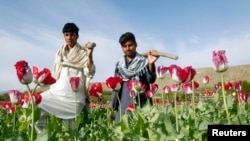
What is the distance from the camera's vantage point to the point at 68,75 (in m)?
4.82

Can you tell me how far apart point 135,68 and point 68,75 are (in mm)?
821

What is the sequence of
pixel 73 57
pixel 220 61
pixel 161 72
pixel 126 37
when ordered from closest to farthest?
pixel 220 61 < pixel 161 72 < pixel 126 37 < pixel 73 57

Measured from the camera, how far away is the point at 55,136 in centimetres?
252

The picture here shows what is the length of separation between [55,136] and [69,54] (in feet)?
7.86

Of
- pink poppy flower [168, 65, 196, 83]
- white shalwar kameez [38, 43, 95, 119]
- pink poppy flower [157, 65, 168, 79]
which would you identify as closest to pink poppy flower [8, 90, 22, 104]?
white shalwar kameez [38, 43, 95, 119]

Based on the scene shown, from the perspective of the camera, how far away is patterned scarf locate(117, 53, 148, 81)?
4523mm

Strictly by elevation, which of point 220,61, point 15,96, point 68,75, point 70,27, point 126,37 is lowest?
point 15,96

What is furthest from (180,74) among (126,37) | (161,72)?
(126,37)

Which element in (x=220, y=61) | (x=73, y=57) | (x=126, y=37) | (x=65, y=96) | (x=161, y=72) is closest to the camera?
(x=220, y=61)

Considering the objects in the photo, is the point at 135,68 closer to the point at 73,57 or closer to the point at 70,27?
the point at 73,57

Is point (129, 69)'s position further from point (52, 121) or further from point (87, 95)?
point (52, 121)

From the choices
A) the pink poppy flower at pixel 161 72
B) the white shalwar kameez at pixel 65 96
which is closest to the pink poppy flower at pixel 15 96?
the white shalwar kameez at pixel 65 96

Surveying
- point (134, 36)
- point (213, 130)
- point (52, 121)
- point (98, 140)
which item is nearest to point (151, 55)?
point (134, 36)

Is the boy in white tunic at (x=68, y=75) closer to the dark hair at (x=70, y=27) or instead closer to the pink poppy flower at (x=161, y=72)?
the dark hair at (x=70, y=27)
